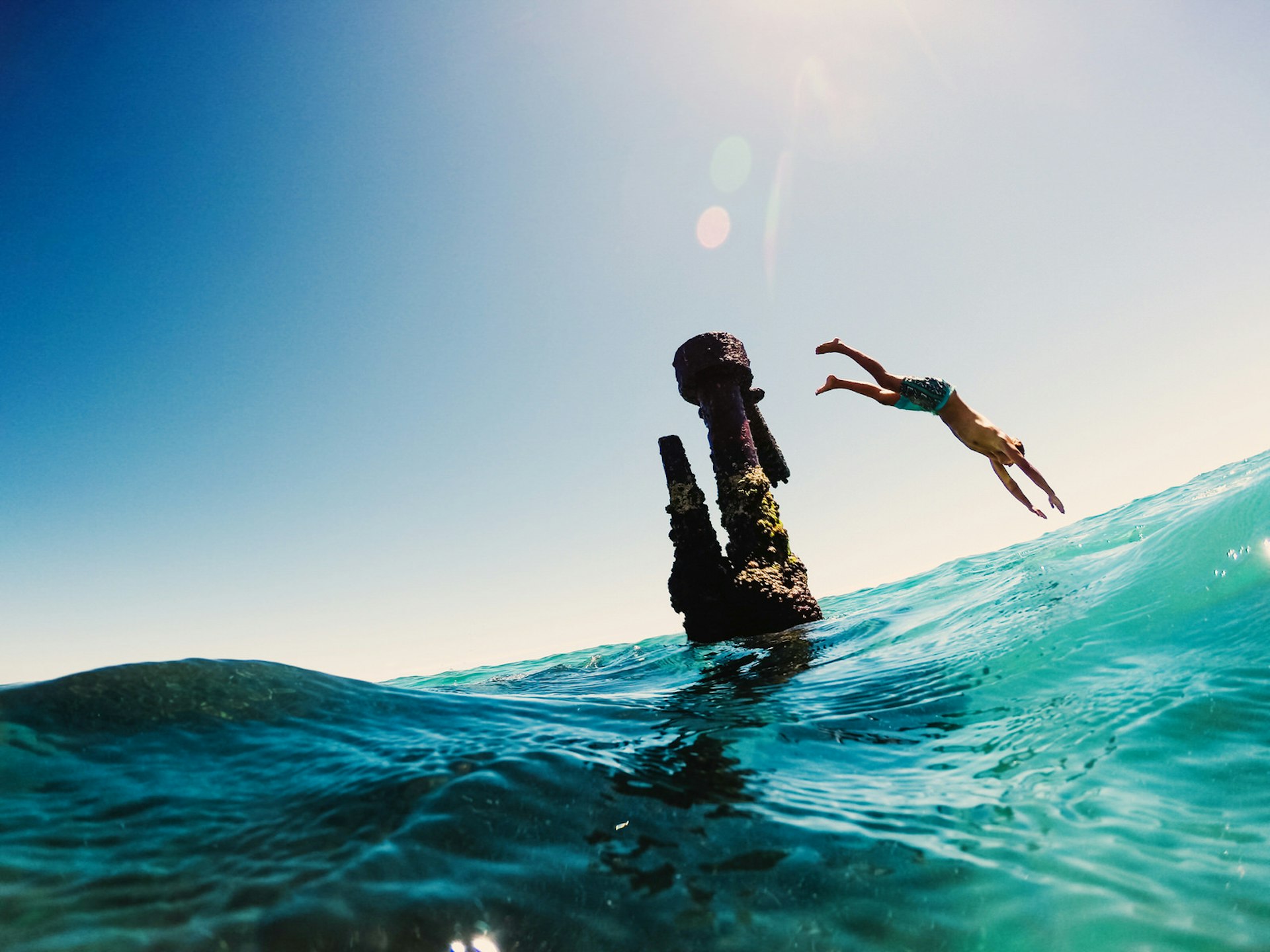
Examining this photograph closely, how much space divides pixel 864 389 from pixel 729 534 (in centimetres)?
308

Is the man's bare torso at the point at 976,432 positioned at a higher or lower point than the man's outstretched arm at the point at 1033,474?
higher

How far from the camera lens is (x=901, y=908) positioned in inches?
73.9

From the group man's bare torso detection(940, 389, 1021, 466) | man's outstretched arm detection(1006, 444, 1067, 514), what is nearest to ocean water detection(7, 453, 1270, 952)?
man's outstretched arm detection(1006, 444, 1067, 514)

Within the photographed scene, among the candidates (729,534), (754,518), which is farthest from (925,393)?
A: (729,534)

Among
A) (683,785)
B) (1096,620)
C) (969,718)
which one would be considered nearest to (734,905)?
(683,785)

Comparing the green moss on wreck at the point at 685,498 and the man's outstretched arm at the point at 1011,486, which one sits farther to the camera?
the green moss on wreck at the point at 685,498

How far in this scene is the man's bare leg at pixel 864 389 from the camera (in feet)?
27.6

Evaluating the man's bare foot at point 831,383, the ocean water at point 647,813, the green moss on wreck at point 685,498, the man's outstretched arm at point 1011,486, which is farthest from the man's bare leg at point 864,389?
the ocean water at point 647,813

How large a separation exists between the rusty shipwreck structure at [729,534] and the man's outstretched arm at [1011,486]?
318 cm

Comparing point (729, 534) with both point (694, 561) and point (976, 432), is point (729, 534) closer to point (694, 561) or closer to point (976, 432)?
point (694, 561)

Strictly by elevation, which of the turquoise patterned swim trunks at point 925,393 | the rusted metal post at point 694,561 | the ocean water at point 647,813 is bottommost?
the ocean water at point 647,813

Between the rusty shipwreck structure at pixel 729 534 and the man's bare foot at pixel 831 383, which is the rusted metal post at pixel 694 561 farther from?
the man's bare foot at pixel 831 383

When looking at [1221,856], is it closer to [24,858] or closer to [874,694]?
[874,694]

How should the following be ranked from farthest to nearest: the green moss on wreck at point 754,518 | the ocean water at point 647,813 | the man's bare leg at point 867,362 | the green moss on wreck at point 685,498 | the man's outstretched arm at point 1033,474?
the green moss on wreck at point 685,498 < the green moss on wreck at point 754,518 < the man's bare leg at point 867,362 < the man's outstretched arm at point 1033,474 < the ocean water at point 647,813
